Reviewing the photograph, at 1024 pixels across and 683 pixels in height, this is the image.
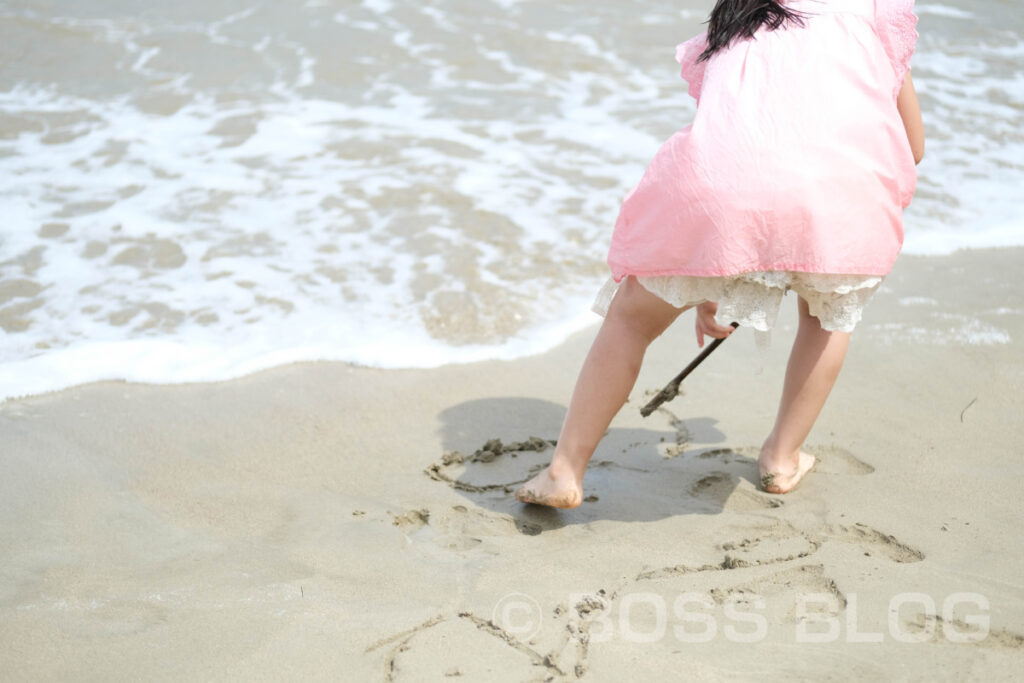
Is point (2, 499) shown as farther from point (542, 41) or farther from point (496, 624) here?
point (542, 41)

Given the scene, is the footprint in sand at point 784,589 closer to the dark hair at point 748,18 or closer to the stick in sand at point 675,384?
the stick in sand at point 675,384

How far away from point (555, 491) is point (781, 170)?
84 cm

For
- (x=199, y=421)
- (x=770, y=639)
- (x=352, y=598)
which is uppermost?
(x=770, y=639)

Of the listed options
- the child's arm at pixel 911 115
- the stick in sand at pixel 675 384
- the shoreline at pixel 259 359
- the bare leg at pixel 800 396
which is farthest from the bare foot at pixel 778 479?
the shoreline at pixel 259 359

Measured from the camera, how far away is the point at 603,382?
2041 mm

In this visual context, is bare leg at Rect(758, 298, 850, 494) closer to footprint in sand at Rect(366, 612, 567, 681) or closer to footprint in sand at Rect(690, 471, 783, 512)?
footprint in sand at Rect(690, 471, 783, 512)

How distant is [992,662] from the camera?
61.2 inches

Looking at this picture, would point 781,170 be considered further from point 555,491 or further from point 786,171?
point 555,491

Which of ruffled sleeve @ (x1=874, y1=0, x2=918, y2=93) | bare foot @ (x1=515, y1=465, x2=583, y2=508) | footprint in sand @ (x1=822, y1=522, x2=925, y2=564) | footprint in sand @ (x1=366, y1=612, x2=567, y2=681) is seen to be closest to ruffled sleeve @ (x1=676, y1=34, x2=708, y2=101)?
ruffled sleeve @ (x1=874, y1=0, x2=918, y2=93)

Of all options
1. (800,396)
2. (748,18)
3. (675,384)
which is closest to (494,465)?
(675,384)

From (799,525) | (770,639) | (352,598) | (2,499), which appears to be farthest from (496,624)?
(2,499)

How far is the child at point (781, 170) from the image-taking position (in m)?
1.75

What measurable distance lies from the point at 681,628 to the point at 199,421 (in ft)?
4.91

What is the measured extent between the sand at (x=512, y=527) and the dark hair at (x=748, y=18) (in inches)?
26.8
